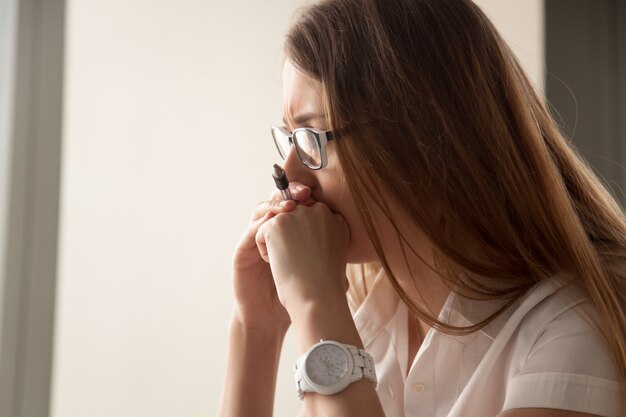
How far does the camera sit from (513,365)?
1235 mm

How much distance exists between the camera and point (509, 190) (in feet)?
4.18

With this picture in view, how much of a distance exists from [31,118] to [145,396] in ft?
2.71

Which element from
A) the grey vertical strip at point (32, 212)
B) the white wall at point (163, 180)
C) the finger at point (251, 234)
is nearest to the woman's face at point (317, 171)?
the finger at point (251, 234)

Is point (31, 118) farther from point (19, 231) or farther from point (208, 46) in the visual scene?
point (208, 46)

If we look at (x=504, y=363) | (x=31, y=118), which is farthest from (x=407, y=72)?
(x=31, y=118)

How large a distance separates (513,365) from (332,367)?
0.95 feet

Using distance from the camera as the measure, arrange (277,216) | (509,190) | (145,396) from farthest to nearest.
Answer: (145,396)
(277,216)
(509,190)

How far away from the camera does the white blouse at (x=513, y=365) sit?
3.68 ft

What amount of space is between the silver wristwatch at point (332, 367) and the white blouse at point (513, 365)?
0.17 metres

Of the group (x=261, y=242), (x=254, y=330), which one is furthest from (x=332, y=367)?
(x=254, y=330)

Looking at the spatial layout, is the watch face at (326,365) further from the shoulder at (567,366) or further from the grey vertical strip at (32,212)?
the grey vertical strip at (32,212)

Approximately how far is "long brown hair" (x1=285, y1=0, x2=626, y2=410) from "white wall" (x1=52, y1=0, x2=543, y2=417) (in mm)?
932

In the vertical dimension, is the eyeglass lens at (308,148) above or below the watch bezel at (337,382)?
above

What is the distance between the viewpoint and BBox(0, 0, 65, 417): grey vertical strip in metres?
2.06
